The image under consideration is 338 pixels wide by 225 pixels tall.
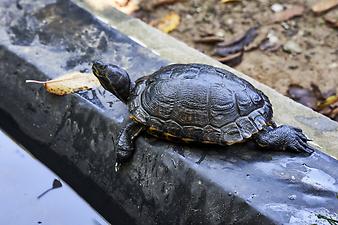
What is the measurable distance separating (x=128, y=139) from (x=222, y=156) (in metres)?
0.40

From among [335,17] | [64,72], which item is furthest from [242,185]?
[335,17]

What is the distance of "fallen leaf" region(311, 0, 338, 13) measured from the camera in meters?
4.58

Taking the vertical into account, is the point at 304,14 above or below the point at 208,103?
below

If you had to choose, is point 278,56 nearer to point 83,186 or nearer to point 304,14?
point 304,14

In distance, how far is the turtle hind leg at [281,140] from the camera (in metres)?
2.66

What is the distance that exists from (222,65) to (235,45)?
2.76ft

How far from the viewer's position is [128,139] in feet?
9.04

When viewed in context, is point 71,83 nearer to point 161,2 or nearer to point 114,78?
point 114,78

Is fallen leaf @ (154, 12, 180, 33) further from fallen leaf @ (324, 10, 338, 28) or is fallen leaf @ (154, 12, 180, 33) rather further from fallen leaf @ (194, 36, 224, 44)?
fallen leaf @ (324, 10, 338, 28)

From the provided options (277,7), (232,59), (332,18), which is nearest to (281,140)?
(232,59)

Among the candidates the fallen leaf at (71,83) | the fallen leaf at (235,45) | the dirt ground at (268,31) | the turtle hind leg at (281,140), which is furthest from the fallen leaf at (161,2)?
the turtle hind leg at (281,140)

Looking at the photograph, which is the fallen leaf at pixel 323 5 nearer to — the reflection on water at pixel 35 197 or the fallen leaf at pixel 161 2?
the fallen leaf at pixel 161 2

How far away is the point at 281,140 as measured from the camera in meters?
2.67

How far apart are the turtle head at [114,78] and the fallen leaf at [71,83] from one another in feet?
0.70
